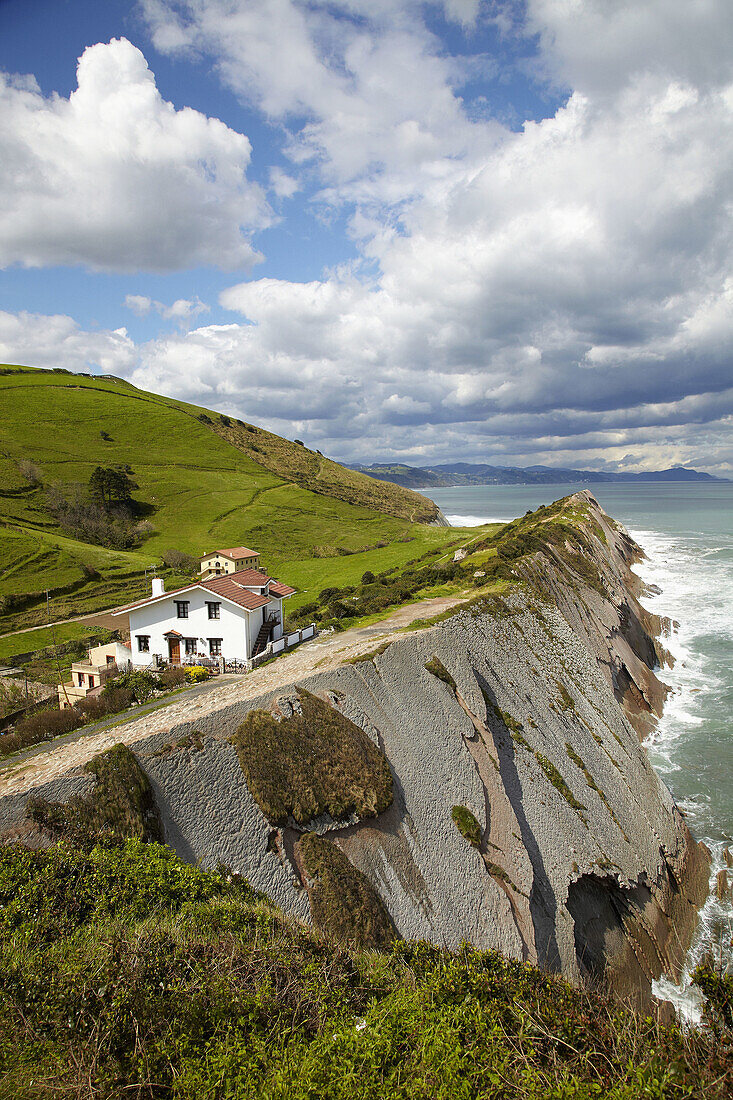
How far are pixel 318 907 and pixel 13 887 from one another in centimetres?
796

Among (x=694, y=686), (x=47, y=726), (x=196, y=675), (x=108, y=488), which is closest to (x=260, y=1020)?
(x=47, y=726)

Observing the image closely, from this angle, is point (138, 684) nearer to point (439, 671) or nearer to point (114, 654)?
point (114, 654)

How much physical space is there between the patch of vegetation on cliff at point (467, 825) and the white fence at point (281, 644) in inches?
486

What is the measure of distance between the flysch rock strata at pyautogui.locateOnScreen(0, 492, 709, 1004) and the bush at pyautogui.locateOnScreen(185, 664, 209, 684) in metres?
7.06

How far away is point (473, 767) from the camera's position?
21.0m

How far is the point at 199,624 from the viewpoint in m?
26.7

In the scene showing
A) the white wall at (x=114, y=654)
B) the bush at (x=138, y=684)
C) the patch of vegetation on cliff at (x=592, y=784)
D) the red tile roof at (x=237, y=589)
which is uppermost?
the red tile roof at (x=237, y=589)

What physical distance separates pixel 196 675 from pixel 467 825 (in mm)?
13973

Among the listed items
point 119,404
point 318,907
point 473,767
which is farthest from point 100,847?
point 119,404

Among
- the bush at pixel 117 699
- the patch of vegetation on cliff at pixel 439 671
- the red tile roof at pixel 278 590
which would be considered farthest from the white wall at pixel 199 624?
the patch of vegetation on cliff at pixel 439 671

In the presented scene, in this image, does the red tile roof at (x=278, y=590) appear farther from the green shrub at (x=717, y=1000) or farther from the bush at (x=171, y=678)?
the green shrub at (x=717, y=1000)

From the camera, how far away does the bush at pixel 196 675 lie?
24106 millimetres

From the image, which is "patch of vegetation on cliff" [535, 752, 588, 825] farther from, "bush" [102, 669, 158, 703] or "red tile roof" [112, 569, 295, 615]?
"bush" [102, 669, 158, 703]

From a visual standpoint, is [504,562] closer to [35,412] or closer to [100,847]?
[100,847]
